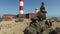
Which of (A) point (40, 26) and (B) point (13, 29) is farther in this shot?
(B) point (13, 29)

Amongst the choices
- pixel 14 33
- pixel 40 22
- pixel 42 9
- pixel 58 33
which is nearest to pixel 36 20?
pixel 40 22

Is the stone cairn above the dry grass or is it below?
above

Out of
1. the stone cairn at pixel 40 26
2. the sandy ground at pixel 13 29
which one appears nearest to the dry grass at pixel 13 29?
the sandy ground at pixel 13 29

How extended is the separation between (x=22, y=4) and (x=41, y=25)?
2470 centimetres

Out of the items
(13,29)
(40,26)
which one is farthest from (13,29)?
(40,26)


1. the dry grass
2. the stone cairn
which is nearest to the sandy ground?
the dry grass

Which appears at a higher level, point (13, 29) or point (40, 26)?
point (40, 26)

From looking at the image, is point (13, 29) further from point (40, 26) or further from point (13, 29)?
point (40, 26)

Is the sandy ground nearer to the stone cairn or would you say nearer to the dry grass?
the dry grass

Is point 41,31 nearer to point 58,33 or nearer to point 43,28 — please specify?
point 43,28

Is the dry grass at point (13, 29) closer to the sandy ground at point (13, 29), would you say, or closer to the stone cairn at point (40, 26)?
the sandy ground at point (13, 29)

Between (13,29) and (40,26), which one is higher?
(40,26)

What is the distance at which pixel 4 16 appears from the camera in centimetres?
3019

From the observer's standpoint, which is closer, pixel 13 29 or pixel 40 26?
pixel 40 26
